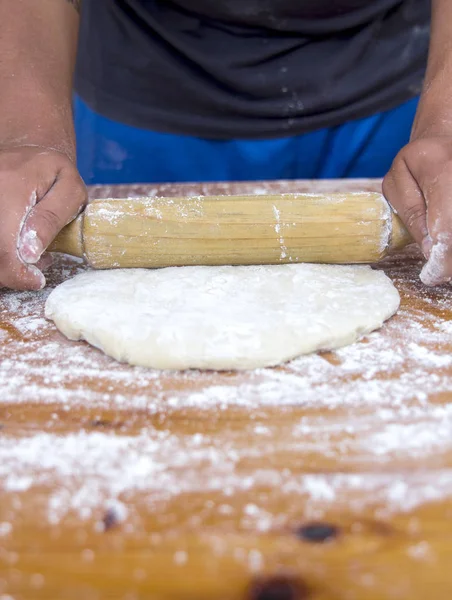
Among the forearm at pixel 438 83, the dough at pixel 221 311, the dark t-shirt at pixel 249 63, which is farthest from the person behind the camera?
the dark t-shirt at pixel 249 63

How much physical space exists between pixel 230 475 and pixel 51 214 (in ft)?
2.56

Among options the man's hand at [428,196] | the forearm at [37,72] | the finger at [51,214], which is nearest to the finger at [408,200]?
the man's hand at [428,196]

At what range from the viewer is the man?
75.8 inches

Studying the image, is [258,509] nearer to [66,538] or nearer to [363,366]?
[66,538]

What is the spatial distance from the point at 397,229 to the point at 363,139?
100cm

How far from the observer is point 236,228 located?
1429mm

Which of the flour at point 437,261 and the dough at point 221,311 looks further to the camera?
the flour at point 437,261

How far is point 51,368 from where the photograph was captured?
119 cm

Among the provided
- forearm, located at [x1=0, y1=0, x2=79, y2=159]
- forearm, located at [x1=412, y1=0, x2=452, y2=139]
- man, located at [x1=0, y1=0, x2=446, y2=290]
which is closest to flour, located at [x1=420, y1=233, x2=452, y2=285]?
forearm, located at [x1=412, y1=0, x2=452, y2=139]

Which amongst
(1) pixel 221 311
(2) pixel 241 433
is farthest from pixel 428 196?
(2) pixel 241 433

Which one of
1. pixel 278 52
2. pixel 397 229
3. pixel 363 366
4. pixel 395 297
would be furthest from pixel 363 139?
pixel 363 366

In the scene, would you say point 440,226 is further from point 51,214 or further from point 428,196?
point 51,214

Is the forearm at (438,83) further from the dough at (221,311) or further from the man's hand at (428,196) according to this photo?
the dough at (221,311)

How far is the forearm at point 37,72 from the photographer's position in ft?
5.38
